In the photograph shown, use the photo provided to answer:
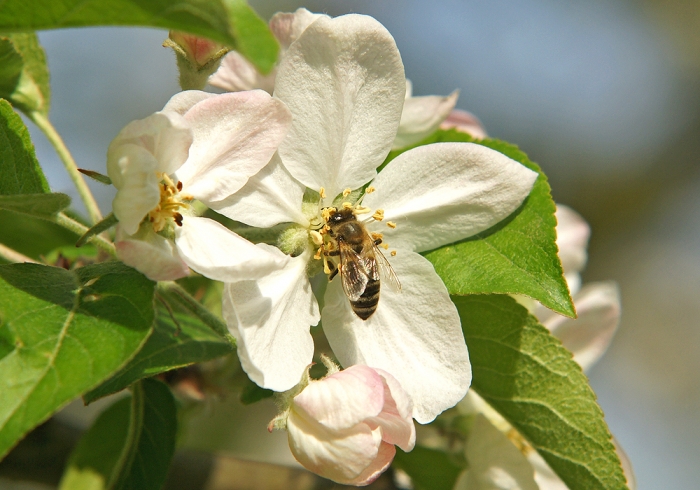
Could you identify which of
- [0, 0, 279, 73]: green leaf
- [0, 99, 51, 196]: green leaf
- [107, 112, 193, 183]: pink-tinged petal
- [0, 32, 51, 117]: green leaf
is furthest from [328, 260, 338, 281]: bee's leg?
[0, 32, 51, 117]: green leaf

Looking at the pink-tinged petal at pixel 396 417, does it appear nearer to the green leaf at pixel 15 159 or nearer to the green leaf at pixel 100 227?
the green leaf at pixel 100 227

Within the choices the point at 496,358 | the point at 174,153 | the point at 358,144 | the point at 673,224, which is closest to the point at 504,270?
the point at 496,358

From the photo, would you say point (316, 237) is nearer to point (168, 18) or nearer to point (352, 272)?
point (352, 272)

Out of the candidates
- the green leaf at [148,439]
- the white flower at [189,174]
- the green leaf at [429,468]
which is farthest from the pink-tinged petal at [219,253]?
the green leaf at [429,468]

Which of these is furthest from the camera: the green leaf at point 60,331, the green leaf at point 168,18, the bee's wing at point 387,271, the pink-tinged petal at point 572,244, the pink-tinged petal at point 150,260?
the pink-tinged petal at point 572,244

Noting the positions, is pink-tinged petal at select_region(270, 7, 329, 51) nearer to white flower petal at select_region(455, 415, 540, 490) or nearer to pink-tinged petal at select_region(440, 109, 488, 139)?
pink-tinged petal at select_region(440, 109, 488, 139)

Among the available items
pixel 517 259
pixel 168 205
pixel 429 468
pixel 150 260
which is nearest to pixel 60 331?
pixel 150 260
